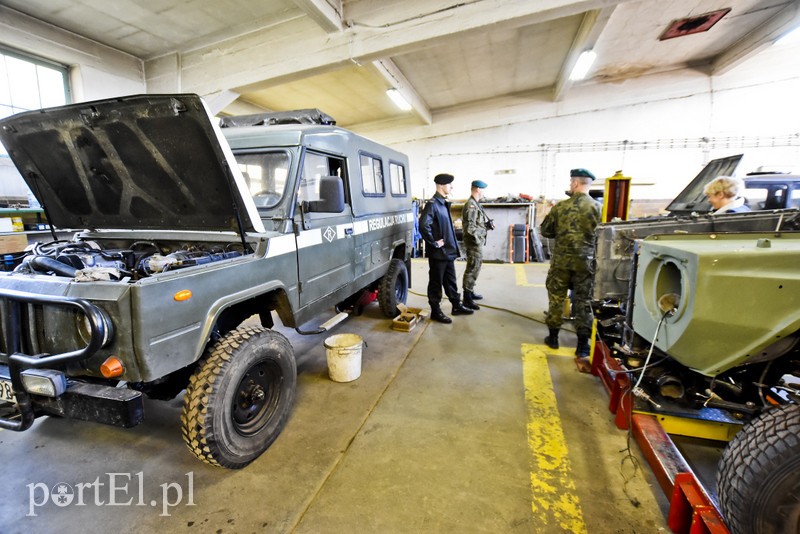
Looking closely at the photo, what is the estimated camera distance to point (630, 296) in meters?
2.26

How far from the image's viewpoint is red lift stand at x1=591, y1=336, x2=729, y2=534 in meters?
1.46

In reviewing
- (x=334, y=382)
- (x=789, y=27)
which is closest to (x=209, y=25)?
(x=334, y=382)

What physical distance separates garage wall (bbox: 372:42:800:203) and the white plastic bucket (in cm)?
880

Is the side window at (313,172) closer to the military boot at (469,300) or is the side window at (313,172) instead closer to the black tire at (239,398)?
the black tire at (239,398)

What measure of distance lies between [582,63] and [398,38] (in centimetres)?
420

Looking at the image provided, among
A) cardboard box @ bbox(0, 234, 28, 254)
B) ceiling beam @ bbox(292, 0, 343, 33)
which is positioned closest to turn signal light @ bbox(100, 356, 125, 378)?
ceiling beam @ bbox(292, 0, 343, 33)

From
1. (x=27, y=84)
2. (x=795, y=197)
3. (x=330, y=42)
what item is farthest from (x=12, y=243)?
(x=795, y=197)

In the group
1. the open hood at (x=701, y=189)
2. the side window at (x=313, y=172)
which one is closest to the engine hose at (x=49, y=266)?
the side window at (x=313, y=172)

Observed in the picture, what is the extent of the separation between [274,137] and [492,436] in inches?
106

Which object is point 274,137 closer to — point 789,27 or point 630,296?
point 630,296

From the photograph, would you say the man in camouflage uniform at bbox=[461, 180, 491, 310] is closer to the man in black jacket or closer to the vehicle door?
the man in black jacket

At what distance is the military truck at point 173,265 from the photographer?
159cm

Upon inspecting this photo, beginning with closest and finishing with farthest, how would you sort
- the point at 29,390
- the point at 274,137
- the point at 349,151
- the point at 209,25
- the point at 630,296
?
the point at 29,390
the point at 630,296
the point at 274,137
the point at 349,151
the point at 209,25

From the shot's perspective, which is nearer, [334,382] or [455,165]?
[334,382]
